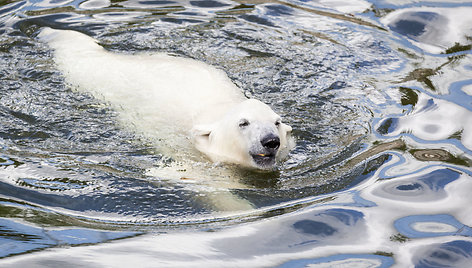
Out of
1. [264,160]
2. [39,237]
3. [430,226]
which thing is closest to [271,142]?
[264,160]

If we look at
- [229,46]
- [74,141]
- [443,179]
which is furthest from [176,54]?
[443,179]

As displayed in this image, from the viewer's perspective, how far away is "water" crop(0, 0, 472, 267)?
369 cm

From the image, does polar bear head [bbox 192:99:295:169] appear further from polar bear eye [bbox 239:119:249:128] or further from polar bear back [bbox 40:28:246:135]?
polar bear back [bbox 40:28:246:135]

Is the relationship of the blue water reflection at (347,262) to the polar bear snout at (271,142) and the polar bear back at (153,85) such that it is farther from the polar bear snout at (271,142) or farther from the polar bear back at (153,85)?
the polar bear back at (153,85)

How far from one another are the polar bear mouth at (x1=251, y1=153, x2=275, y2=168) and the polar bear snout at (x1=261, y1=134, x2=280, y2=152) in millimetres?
68

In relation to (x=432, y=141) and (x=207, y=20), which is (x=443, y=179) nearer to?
(x=432, y=141)

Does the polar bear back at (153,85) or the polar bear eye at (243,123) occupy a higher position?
the polar bear back at (153,85)

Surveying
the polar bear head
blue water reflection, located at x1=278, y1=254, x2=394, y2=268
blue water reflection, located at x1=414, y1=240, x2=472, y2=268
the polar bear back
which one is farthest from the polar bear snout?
blue water reflection, located at x1=414, y1=240, x2=472, y2=268

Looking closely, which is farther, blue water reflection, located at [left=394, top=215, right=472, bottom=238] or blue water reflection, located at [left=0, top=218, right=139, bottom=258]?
blue water reflection, located at [left=394, top=215, right=472, bottom=238]

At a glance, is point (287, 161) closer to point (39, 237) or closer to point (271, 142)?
point (271, 142)

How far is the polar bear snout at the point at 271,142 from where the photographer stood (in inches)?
186

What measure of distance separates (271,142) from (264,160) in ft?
0.69

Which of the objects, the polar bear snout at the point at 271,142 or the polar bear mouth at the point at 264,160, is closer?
the polar bear snout at the point at 271,142

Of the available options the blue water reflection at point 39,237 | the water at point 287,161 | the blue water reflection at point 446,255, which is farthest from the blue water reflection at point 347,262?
the blue water reflection at point 39,237
